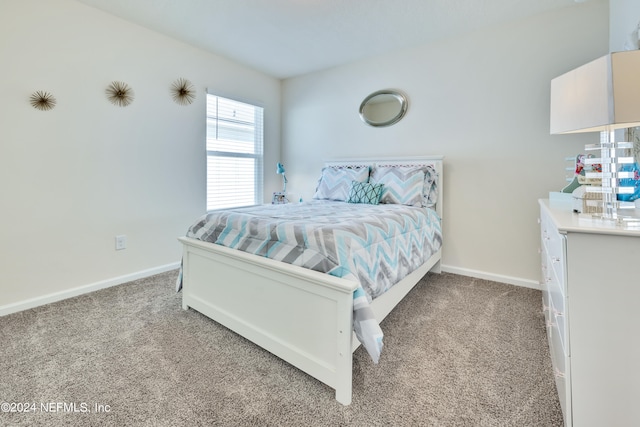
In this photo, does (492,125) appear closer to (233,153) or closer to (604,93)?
(604,93)

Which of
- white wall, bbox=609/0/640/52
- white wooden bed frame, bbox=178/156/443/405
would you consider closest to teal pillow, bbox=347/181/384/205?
white wooden bed frame, bbox=178/156/443/405

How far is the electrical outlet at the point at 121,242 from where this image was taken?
2598mm

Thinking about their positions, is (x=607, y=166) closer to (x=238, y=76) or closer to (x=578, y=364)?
(x=578, y=364)

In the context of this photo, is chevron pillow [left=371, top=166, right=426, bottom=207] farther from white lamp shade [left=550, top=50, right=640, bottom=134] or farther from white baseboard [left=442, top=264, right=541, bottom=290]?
white lamp shade [left=550, top=50, right=640, bottom=134]

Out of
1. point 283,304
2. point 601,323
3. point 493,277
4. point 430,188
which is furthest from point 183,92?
point 493,277

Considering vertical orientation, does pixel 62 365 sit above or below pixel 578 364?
below

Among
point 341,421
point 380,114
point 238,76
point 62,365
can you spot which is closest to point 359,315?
point 341,421

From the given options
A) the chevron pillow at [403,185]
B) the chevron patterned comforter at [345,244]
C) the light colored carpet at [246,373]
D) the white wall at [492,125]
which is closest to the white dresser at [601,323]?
the light colored carpet at [246,373]

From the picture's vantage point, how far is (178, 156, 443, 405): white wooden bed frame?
1245mm

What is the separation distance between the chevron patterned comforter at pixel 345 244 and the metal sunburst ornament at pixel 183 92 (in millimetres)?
1657

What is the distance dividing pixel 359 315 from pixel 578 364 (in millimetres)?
744

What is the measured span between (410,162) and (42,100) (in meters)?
3.18

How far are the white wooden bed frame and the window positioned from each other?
4.95ft

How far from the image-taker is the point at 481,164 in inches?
107
